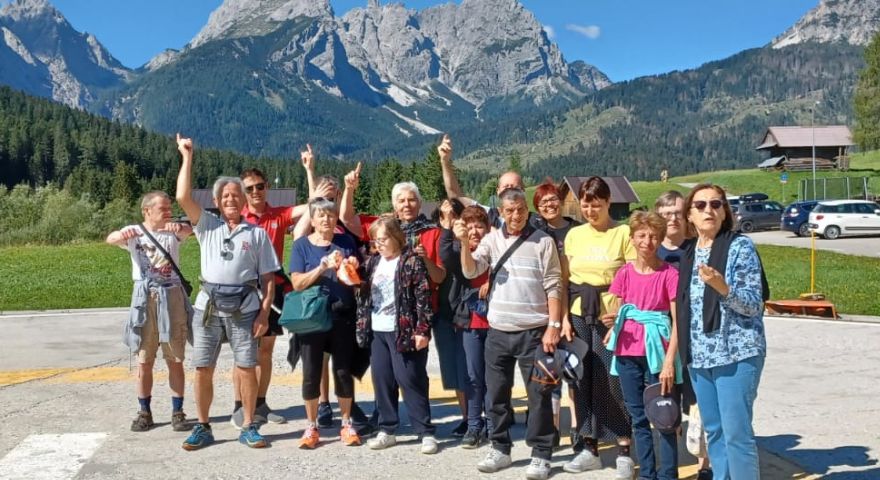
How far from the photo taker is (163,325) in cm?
585

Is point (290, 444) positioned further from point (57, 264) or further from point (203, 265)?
point (57, 264)

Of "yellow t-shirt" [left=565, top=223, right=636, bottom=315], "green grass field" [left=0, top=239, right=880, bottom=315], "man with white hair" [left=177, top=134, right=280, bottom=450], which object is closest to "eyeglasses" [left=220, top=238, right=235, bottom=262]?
"man with white hair" [left=177, top=134, right=280, bottom=450]

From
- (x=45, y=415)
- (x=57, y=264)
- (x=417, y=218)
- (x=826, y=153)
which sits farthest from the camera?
(x=826, y=153)

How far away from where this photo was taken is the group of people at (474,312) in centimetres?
446

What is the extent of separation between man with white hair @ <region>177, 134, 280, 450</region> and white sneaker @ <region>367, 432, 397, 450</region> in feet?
2.66

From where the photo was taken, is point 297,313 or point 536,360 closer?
point 536,360

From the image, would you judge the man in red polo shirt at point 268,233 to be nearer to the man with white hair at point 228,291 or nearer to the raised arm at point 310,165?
the raised arm at point 310,165

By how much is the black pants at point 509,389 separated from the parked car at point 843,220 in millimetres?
28789

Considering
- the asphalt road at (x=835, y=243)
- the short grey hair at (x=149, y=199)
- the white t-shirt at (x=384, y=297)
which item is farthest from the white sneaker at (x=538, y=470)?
the asphalt road at (x=835, y=243)

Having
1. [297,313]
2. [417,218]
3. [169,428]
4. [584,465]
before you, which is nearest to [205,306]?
[297,313]

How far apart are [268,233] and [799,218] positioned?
3080 cm

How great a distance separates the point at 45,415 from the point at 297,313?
8.80 ft

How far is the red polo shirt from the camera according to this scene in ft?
20.2

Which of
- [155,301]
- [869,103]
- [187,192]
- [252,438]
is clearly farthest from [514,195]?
[869,103]
